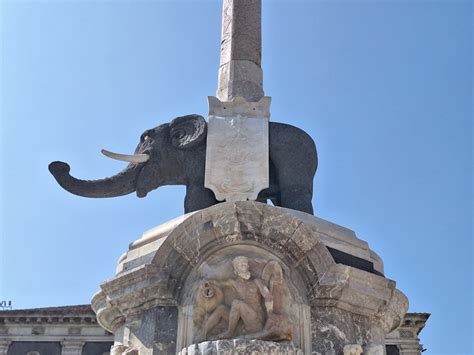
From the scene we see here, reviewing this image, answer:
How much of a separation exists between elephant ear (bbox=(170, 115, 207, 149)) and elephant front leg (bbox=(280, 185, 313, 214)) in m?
1.18

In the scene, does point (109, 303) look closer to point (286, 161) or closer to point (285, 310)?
point (285, 310)

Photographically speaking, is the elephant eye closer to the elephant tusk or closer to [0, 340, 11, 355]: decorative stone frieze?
the elephant tusk

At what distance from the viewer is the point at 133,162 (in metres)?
8.48

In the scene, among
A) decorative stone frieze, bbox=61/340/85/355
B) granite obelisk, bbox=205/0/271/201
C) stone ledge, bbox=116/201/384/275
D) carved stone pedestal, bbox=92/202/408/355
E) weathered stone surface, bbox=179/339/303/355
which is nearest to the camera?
weathered stone surface, bbox=179/339/303/355

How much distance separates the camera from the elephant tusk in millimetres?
8352

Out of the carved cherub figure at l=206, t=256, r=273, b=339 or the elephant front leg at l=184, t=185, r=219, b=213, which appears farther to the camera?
the elephant front leg at l=184, t=185, r=219, b=213

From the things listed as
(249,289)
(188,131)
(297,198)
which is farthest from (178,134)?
(249,289)

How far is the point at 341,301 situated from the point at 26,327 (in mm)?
31027

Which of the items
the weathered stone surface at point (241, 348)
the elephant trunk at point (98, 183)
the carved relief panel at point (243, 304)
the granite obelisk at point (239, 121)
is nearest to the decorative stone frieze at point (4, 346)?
the granite obelisk at point (239, 121)

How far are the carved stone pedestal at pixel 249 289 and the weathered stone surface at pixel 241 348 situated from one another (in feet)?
0.59

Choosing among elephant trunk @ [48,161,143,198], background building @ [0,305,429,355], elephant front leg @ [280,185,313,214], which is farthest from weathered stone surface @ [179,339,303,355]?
background building @ [0,305,429,355]

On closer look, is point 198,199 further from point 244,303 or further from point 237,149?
point 244,303

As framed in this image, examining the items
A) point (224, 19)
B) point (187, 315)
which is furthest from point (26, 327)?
point (187, 315)

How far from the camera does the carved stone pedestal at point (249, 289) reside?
6582mm
